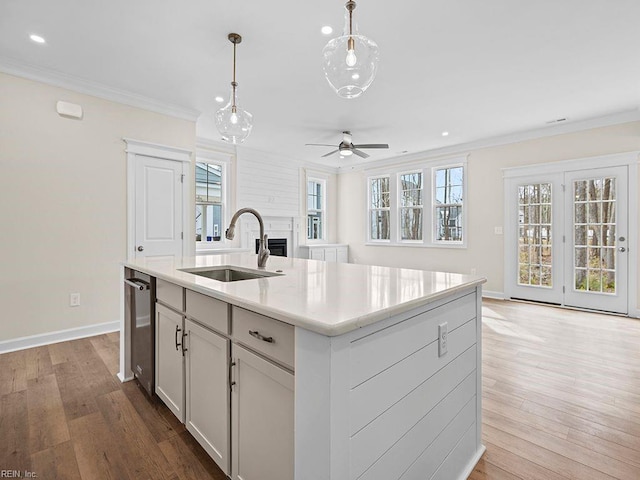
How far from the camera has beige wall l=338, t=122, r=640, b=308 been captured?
4.50 meters

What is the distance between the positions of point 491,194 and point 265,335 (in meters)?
5.57

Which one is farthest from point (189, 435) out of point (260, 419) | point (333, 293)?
point (333, 293)

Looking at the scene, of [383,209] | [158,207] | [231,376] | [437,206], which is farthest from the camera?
[383,209]

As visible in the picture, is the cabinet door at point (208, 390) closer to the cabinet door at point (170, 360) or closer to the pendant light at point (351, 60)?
the cabinet door at point (170, 360)

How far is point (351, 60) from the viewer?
6.05ft

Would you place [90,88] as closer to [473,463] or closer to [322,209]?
[473,463]

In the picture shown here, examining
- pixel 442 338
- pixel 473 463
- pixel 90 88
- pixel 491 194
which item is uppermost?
pixel 90 88

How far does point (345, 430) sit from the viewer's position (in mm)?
895

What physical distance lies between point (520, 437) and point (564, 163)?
14.6 feet

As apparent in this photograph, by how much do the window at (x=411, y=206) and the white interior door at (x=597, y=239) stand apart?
8.14ft

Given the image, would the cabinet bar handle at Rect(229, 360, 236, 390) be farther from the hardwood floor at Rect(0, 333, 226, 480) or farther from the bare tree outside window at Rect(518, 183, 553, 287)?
the bare tree outside window at Rect(518, 183, 553, 287)

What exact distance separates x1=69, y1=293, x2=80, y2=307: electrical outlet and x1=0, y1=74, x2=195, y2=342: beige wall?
4cm

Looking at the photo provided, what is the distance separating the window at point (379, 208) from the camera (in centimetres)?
722

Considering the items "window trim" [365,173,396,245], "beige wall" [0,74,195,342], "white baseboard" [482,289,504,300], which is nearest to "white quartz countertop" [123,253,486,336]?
"beige wall" [0,74,195,342]
